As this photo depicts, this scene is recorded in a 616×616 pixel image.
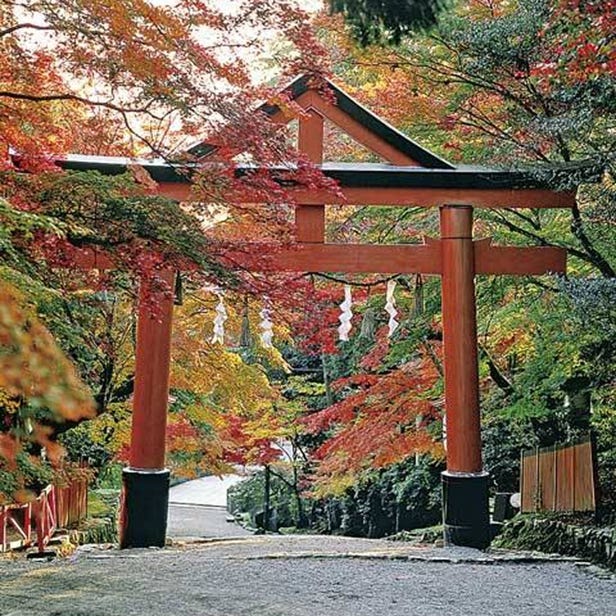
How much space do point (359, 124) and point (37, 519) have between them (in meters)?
5.32

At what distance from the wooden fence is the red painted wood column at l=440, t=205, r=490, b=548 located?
37.6 inches

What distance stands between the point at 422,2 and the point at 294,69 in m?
1.81

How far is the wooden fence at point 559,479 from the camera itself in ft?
23.3

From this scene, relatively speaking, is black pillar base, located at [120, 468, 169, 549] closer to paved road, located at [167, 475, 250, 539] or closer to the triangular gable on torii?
the triangular gable on torii

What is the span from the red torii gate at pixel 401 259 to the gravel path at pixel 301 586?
62cm

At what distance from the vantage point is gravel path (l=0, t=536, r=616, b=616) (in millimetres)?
4363

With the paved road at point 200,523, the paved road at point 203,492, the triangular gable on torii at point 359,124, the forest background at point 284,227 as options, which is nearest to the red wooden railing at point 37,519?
the forest background at point 284,227

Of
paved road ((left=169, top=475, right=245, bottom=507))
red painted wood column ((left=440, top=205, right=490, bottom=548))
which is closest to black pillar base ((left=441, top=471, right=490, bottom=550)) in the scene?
red painted wood column ((left=440, top=205, right=490, bottom=548))

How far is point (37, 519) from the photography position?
798 cm

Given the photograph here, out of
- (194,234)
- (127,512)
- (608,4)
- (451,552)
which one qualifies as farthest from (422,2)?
(127,512)

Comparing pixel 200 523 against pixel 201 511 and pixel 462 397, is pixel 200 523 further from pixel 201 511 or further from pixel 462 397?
pixel 462 397

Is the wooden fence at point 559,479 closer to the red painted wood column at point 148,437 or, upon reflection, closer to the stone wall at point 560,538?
the stone wall at point 560,538

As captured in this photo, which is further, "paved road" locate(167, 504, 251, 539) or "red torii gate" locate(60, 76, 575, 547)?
"paved road" locate(167, 504, 251, 539)

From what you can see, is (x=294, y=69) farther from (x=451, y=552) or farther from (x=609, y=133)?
(x=451, y=552)
